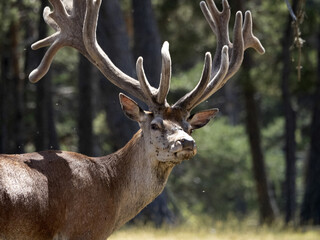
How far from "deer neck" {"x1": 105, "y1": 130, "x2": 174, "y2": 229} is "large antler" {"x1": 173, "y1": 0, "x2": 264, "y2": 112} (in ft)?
1.88

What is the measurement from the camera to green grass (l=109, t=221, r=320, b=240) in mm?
11164

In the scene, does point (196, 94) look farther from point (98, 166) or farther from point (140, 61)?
point (98, 166)

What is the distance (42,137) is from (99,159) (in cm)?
1112

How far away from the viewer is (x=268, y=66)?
19.4 m

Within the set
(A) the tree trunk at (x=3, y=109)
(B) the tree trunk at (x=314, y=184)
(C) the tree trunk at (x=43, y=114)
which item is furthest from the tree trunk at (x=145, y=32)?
(A) the tree trunk at (x=3, y=109)

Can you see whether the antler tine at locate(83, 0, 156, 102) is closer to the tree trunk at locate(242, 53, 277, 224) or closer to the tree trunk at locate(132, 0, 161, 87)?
the tree trunk at locate(132, 0, 161, 87)

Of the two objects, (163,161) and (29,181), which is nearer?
(29,181)

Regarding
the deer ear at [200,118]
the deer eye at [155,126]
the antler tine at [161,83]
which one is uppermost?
the antler tine at [161,83]

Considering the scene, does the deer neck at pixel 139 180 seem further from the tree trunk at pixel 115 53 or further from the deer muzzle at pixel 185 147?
the tree trunk at pixel 115 53

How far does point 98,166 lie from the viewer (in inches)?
288

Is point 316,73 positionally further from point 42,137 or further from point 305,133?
point 305,133

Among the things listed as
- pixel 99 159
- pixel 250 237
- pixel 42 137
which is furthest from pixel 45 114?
pixel 99 159

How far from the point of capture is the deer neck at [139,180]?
7.25 meters

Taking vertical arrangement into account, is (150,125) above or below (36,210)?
above
